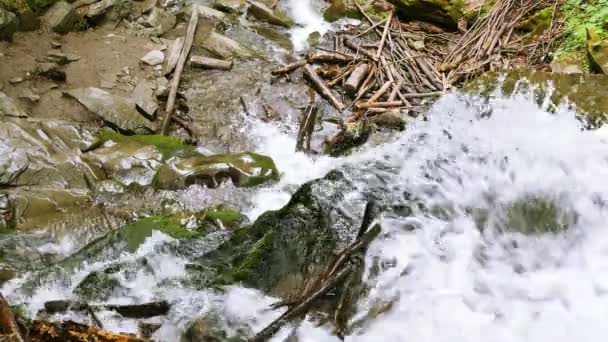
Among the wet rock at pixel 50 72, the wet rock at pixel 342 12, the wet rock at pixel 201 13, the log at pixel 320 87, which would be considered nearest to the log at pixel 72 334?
the wet rock at pixel 50 72

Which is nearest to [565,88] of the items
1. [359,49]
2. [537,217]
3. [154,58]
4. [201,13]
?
[537,217]

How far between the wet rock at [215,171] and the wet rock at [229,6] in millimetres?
4395

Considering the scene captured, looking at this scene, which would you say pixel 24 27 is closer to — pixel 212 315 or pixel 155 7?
pixel 155 7

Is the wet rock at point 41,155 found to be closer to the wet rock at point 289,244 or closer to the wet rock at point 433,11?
the wet rock at point 289,244

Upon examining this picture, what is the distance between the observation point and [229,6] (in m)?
8.67

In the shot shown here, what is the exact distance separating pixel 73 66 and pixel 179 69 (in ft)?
5.30

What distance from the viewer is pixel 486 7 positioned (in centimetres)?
788

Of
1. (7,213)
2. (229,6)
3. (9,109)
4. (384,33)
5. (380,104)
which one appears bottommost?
(7,213)

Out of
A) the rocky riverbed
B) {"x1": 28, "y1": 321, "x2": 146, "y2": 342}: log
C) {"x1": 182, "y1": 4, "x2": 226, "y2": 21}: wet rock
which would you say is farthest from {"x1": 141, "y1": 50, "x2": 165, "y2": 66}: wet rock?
{"x1": 28, "y1": 321, "x2": 146, "y2": 342}: log

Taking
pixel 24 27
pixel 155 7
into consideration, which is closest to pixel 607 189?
pixel 155 7

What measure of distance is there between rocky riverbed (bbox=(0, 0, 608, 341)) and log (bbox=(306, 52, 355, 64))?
0.17 feet

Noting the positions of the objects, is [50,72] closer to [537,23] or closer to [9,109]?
[9,109]

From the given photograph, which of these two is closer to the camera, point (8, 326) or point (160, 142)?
point (8, 326)

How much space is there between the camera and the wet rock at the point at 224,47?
760 centimetres
